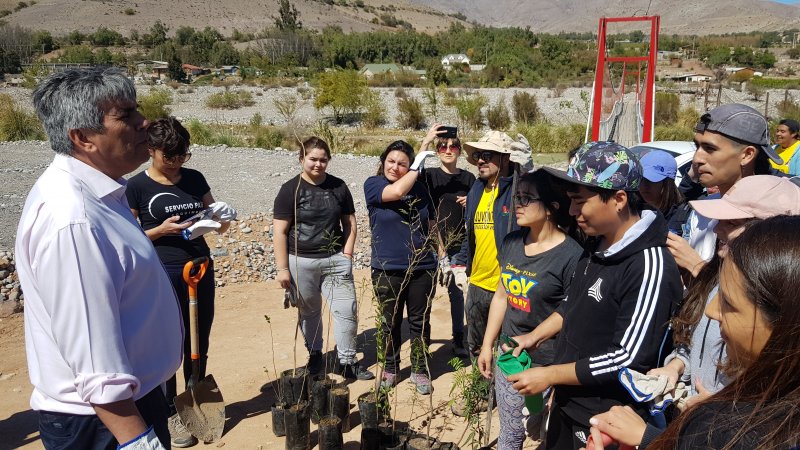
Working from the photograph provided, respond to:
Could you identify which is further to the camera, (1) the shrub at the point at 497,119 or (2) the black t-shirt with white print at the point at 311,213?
(1) the shrub at the point at 497,119

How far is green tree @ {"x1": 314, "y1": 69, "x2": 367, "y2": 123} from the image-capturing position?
26016 mm

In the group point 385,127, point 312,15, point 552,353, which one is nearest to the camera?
point 552,353

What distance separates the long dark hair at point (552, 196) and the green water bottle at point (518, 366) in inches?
26.3

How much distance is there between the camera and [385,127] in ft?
82.6

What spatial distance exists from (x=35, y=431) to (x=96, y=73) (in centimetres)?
291

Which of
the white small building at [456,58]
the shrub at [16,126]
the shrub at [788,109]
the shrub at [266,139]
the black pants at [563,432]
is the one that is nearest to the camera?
the black pants at [563,432]

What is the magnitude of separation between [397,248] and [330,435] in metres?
1.30

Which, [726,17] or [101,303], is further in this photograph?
[726,17]

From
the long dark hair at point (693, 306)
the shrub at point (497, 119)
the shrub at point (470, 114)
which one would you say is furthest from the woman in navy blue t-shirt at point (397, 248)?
the shrub at point (497, 119)

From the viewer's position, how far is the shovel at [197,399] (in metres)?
3.57

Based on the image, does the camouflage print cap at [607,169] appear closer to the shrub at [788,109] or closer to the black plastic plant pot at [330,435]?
the black plastic plant pot at [330,435]

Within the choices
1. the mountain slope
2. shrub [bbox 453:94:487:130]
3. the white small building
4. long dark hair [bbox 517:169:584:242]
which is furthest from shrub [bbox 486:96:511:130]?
the mountain slope

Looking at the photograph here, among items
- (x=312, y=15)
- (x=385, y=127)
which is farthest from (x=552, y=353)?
(x=312, y=15)

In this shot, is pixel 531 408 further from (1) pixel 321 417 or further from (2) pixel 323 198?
(2) pixel 323 198
